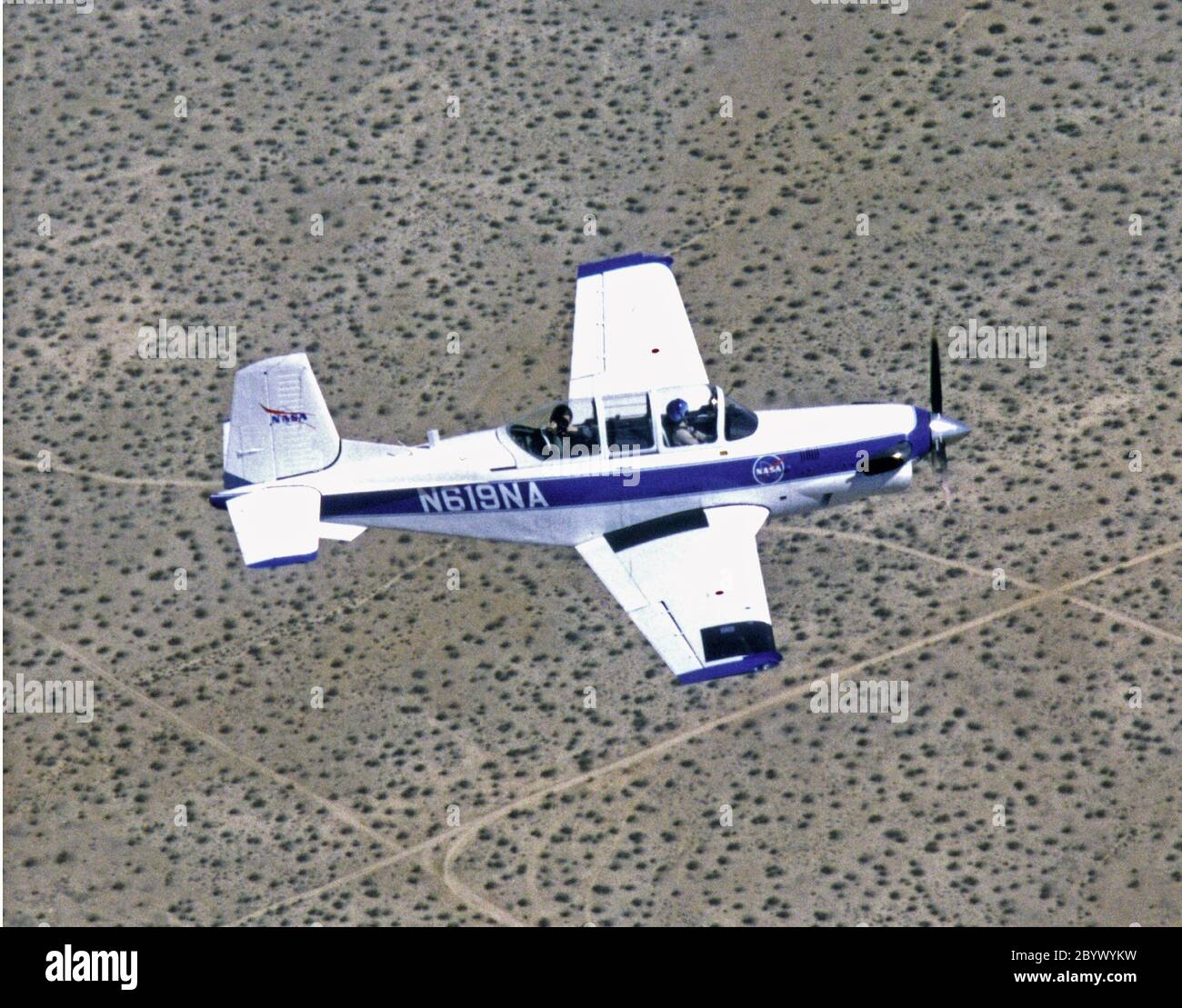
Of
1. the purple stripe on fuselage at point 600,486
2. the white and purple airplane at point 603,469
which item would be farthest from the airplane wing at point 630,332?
the purple stripe on fuselage at point 600,486

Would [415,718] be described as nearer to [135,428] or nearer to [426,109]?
[135,428]

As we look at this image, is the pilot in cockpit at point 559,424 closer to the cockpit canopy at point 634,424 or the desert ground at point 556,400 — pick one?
the cockpit canopy at point 634,424

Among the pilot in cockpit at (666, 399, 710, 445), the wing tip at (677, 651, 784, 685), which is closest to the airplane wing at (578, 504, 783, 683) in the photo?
the wing tip at (677, 651, 784, 685)

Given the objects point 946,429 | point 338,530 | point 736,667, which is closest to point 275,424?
point 338,530

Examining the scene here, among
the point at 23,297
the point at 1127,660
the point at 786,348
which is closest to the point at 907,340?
the point at 786,348

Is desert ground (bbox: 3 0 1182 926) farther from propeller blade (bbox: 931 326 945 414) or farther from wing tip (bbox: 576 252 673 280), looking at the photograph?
wing tip (bbox: 576 252 673 280)

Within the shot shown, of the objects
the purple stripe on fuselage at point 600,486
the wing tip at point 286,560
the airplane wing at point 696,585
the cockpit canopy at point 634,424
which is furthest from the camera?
the purple stripe on fuselage at point 600,486
